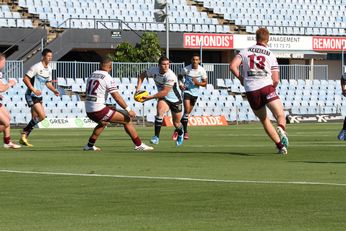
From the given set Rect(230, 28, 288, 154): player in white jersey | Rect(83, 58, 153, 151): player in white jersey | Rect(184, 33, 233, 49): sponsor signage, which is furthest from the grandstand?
Rect(230, 28, 288, 154): player in white jersey

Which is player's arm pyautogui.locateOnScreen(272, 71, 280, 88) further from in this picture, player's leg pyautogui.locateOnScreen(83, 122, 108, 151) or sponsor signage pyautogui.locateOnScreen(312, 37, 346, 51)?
sponsor signage pyautogui.locateOnScreen(312, 37, 346, 51)

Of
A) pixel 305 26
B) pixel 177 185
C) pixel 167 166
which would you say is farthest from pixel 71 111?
pixel 177 185

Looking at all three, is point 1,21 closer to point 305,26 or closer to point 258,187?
point 305,26

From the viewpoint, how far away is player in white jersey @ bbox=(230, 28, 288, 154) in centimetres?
1973

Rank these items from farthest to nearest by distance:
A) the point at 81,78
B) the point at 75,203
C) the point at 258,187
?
the point at 81,78 → the point at 258,187 → the point at 75,203

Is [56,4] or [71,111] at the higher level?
[56,4]

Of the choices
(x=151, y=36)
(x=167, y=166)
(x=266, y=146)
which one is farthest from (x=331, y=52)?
(x=167, y=166)

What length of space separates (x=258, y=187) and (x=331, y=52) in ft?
164

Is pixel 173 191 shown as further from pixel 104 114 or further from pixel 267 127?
pixel 104 114

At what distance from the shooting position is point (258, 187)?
12898 millimetres

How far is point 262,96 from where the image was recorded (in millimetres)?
19703

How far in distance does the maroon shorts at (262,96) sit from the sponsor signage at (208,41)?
35351 millimetres

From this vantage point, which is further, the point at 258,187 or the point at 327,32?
the point at 327,32

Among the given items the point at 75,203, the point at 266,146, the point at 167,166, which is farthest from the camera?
the point at 266,146
